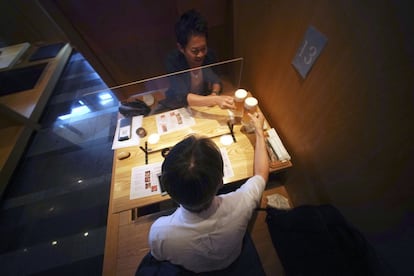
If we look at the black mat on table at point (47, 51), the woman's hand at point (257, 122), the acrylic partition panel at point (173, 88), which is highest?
the black mat on table at point (47, 51)

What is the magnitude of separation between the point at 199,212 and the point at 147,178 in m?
0.42

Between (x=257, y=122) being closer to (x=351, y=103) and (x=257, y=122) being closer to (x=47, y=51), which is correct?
(x=351, y=103)

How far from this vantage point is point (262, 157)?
85cm

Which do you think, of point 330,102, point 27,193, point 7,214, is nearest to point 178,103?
point 330,102

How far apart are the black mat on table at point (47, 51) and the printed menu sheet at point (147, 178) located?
10.3 feet

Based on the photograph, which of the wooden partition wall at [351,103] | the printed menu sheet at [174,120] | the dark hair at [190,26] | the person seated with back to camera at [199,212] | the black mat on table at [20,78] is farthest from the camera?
the black mat on table at [20,78]

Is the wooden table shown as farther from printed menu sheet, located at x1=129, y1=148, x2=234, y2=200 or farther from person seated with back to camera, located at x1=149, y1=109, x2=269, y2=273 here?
person seated with back to camera, located at x1=149, y1=109, x2=269, y2=273

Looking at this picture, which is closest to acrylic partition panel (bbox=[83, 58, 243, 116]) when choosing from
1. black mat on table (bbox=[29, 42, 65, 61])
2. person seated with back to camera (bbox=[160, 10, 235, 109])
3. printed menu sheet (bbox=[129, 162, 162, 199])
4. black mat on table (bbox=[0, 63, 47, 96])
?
person seated with back to camera (bbox=[160, 10, 235, 109])

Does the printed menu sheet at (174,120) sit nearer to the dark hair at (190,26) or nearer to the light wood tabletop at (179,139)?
the light wood tabletop at (179,139)

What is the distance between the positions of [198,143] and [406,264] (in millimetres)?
659

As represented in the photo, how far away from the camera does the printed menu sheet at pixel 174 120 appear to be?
110 cm

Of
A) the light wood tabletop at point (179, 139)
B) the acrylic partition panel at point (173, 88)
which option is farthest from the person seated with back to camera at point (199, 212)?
the acrylic partition panel at point (173, 88)

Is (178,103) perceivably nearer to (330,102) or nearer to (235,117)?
(235,117)

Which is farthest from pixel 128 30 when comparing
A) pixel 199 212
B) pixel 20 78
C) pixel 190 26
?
pixel 20 78
